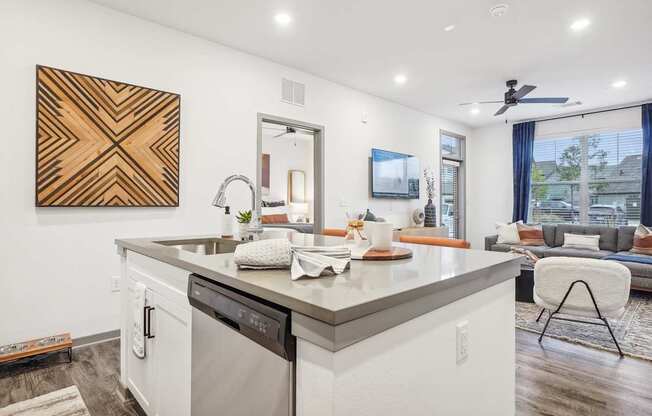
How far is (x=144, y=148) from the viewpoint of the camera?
3049 millimetres

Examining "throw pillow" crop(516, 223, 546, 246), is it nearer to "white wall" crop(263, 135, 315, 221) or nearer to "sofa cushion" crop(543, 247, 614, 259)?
"sofa cushion" crop(543, 247, 614, 259)

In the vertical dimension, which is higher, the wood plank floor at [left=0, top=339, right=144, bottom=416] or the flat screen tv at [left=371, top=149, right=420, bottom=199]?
the flat screen tv at [left=371, top=149, right=420, bottom=199]

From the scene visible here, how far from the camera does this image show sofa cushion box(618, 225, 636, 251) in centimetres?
505

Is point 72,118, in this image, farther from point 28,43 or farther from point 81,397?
point 81,397

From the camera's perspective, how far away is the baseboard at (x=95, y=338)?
2754 millimetres

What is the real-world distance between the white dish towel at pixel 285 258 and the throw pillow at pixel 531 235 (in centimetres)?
576

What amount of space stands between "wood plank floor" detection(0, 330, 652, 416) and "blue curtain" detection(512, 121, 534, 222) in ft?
14.7

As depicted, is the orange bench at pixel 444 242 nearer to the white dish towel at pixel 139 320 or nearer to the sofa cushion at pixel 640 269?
the white dish towel at pixel 139 320

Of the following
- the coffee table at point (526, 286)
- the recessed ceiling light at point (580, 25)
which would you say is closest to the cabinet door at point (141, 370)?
the coffee table at point (526, 286)

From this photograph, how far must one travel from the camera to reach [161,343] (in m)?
1.50

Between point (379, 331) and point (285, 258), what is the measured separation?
15.3 inches

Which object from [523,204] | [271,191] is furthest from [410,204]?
[271,191]

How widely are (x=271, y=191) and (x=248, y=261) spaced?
6.84m

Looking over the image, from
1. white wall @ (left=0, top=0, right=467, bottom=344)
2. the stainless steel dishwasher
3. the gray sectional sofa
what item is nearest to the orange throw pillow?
white wall @ (left=0, top=0, right=467, bottom=344)
